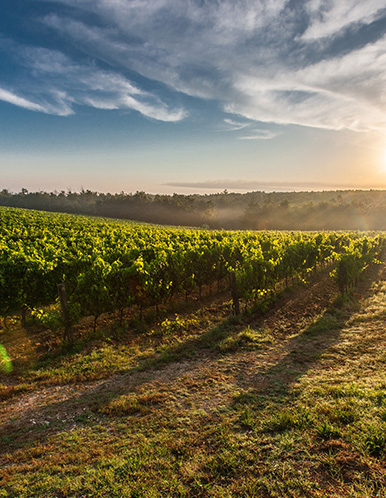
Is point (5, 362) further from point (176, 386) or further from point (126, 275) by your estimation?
point (176, 386)

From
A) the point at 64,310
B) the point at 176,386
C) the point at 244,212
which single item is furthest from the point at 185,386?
the point at 244,212

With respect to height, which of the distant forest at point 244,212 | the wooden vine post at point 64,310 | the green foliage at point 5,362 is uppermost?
the distant forest at point 244,212

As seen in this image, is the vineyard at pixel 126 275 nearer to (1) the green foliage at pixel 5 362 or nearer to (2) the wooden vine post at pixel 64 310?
(2) the wooden vine post at pixel 64 310

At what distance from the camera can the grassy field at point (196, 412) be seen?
3.61 m

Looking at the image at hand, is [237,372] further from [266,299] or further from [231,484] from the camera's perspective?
[266,299]

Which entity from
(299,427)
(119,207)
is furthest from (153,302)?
(119,207)

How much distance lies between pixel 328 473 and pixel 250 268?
7251 mm

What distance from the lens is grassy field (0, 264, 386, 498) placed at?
361cm

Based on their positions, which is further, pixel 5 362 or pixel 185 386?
pixel 5 362

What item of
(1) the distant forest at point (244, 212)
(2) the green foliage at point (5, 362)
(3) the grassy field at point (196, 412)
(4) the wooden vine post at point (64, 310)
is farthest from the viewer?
(1) the distant forest at point (244, 212)

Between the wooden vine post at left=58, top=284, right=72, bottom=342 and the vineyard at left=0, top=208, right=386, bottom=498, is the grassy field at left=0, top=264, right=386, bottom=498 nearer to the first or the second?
the vineyard at left=0, top=208, right=386, bottom=498

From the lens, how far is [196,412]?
16.5ft

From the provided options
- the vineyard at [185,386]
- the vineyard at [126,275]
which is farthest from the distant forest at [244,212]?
the vineyard at [185,386]

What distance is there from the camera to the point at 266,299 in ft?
38.3
